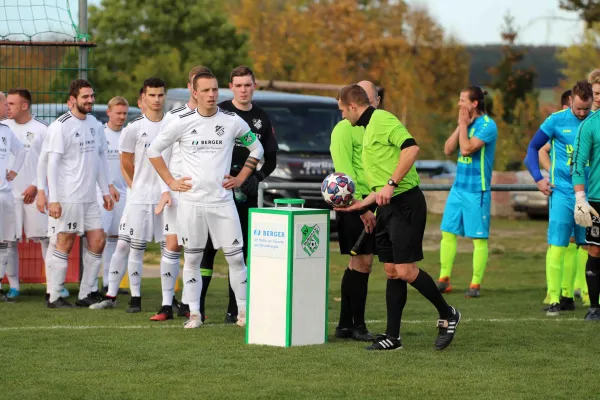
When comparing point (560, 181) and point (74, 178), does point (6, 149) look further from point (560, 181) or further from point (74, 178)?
point (560, 181)

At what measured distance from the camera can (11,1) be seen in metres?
13.8

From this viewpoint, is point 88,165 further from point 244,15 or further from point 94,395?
point 244,15

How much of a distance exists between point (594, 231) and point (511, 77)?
32549 mm

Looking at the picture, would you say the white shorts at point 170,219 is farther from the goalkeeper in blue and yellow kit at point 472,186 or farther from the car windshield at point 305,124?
the car windshield at point 305,124

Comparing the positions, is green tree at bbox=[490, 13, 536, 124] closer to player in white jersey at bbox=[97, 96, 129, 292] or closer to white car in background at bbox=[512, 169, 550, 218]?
white car in background at bbox=[512, 169, 550, 218]

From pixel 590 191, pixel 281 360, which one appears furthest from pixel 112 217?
pixel 590 191

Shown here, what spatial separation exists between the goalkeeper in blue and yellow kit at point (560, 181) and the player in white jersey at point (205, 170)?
3.43 m

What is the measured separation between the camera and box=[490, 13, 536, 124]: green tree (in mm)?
42250

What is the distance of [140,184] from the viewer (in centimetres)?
1134

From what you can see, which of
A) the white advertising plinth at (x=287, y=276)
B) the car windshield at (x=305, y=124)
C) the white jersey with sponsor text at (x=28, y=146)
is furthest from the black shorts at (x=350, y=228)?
the car windshield at (x=305, y=124)

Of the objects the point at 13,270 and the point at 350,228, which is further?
the point at 13,270

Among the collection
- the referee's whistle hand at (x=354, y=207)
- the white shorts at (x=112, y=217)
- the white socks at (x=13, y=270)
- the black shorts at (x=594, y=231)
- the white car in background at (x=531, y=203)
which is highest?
the referee's whistle hand at (x=354, y=207)

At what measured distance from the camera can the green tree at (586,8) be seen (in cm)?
4750

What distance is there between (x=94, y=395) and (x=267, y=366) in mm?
1414
